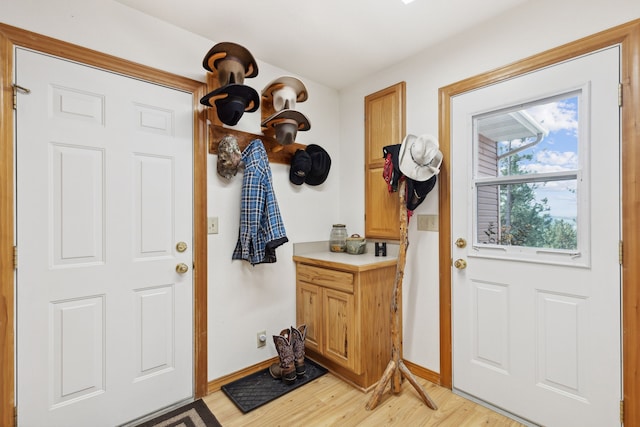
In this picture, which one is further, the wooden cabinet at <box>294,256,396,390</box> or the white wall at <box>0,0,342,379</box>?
the wooden cabinet at <box>294,256,396,390</box>

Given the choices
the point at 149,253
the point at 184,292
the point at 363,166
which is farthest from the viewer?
the point at 363,166

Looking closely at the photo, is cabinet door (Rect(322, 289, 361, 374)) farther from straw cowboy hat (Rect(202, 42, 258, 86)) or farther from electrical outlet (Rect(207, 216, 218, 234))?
straw cowboy hat (Rect(202, 42, 258, 86))

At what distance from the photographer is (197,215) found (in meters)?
1.99

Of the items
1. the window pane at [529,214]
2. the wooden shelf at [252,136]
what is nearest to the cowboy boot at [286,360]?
the wooden shelf at [252,136]

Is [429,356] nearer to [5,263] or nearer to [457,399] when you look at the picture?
[457,399]

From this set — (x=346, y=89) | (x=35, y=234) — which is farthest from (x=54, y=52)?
Result: (x=346, y=89)

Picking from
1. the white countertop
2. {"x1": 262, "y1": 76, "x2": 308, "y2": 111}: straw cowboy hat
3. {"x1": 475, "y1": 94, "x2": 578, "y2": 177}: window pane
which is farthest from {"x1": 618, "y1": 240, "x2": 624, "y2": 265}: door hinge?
{"x1": 262, "y1": 76, "x2": 308, "y2": 111}: straw cowboy hat

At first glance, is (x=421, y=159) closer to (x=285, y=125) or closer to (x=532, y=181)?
(x=532, y=181)

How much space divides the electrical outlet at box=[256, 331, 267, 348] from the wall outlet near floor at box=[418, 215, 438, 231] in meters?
A: 1.45

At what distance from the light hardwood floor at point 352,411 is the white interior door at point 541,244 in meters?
0.14

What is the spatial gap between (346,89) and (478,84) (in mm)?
1253

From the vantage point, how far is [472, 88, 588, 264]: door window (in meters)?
1.60

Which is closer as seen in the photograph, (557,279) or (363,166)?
(557,279)

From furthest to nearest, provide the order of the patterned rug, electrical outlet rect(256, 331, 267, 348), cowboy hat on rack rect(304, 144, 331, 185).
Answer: cowboy hat on rack rect(304, 144, 331, 185), electrical outlet rect(256, 331, 267, 348), the patterned rug
